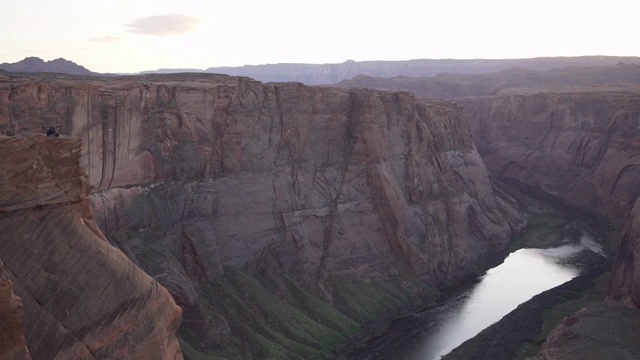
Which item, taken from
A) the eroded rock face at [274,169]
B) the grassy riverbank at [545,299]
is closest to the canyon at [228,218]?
the eroded rock face at [274,169]

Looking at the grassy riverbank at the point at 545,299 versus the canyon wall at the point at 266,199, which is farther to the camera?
the grassy riverbank at the point at 545,299

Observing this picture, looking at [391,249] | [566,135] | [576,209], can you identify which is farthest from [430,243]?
[566,135]

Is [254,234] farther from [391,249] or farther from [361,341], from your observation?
[391,249]

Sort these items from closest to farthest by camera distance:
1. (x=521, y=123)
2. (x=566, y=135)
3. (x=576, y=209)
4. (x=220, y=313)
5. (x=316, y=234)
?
(x=220, y=313), (x=316, y=234), (x=576, y=209), (x=566, y=135), (x=521, y=123)

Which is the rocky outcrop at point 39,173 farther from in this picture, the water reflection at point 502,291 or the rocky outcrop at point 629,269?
the rocky outcrop at point 629,269

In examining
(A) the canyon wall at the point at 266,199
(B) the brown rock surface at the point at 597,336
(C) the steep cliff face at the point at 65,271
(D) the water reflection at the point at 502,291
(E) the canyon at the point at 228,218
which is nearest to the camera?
(C) the steep cliff face at the point at 65,271

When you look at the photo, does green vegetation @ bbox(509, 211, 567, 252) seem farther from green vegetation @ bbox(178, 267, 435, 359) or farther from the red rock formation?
the red rock formation
